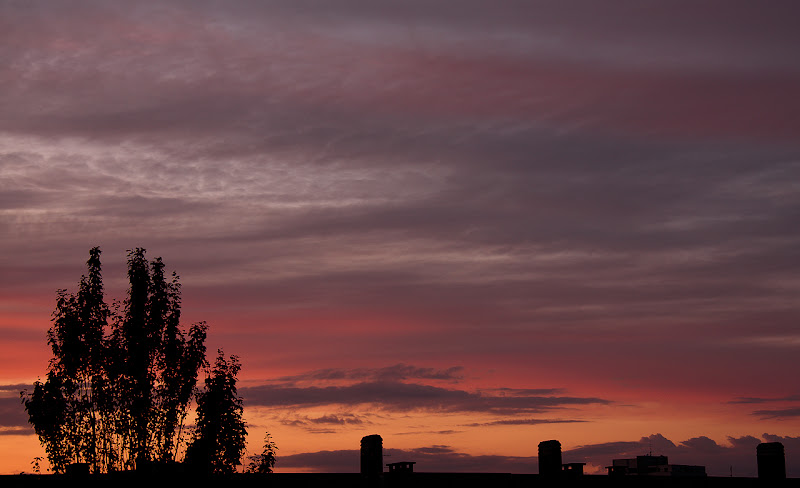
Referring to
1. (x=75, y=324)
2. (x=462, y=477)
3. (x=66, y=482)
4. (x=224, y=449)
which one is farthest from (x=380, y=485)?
(x=75, y=324)

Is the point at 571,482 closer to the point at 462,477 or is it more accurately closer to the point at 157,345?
the point at 462,477

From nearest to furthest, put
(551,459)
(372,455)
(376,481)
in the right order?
(376,481) < (372,455) < (551,459)

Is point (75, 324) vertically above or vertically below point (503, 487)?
above

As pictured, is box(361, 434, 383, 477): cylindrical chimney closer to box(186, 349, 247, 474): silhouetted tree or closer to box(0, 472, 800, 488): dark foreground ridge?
box(0, 472, 800, 488): dark foreground ridge

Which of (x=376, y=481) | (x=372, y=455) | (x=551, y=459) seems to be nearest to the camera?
(x=376, y=481)

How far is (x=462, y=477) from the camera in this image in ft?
130

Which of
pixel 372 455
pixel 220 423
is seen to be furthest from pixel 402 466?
pixel 220 423

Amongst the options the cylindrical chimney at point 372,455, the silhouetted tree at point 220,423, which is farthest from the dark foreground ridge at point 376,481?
the silhouetted tree at point 220,423

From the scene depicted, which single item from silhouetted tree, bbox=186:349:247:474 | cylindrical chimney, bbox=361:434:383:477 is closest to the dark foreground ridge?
cylindrical chimney, bbox=361:434:383:477

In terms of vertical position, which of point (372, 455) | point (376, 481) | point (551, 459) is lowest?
point (376, 481)

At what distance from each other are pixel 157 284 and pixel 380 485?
2745cm

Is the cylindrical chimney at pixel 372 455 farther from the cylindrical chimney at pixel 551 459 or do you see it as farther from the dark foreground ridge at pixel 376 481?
the cylindrical chimney at pixel 551 459

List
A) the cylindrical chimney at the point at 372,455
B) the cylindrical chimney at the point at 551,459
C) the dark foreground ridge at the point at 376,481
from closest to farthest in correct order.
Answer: the dark foreground ridge at the point at 376,481 < the cylindrical chimney at the point at 372,455 < the cylindrical chimney at the point at 551,459

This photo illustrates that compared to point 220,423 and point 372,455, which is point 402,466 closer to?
point 372,455
